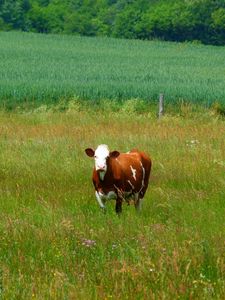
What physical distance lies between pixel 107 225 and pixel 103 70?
39.3 metres

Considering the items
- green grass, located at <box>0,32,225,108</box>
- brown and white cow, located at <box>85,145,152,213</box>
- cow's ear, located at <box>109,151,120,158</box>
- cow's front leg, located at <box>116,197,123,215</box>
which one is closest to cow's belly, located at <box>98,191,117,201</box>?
brown and white cow, located at <box>85,145,152,213</box>

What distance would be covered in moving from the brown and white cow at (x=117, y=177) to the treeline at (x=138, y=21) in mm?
83203

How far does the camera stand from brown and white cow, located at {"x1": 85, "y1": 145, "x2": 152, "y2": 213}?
10.9 meters

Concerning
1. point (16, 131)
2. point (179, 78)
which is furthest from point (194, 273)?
point (179, 78)

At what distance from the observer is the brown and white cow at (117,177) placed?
10.9m

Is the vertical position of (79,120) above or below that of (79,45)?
above

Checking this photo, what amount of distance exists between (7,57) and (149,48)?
63.5 ft

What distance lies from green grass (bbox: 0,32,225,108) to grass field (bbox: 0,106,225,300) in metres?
14.1

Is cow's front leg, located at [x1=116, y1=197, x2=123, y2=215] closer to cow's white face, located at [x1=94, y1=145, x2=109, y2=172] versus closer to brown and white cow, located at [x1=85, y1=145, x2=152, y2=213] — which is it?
brown and white cow, located at [x1=85, y1=145, x2=152, y2=213]

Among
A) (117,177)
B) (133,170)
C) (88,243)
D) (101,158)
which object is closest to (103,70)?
(133,170)

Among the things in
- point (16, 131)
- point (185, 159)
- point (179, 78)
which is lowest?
point (179, 78)

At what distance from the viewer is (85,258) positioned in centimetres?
789

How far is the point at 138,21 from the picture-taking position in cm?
10106

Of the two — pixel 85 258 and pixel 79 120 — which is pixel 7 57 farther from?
pixel 85 258
